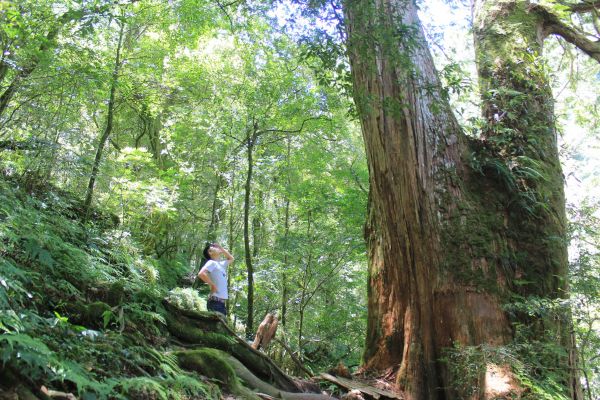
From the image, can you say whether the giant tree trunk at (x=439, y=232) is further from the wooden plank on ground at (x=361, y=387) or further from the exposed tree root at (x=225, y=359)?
the exposed tree root at (x=225, y=359)

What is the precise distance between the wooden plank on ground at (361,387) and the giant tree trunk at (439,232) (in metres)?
0.27

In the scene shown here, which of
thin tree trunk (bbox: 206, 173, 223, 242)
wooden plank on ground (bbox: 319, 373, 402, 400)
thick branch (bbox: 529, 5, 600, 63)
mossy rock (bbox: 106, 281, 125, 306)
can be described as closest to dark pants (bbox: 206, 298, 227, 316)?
wooden plank on ground (bbox: 319, 373, 402, 400)

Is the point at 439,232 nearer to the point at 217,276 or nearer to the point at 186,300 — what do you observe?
the point at 217,276

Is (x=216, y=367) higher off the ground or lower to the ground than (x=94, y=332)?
lower

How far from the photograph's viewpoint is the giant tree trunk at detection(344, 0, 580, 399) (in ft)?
18.5

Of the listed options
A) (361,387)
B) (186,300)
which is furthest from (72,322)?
(361,387)

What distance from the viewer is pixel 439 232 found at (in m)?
5.91

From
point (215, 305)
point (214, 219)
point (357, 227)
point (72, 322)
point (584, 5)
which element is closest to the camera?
point (72, 322)

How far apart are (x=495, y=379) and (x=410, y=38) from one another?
11.1ft

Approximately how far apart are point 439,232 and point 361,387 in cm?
212

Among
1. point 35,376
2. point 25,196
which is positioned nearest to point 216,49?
point 25,196

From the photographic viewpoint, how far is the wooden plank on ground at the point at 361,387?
18.8 ft

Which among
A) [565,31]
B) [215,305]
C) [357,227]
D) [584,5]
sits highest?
[584,5]

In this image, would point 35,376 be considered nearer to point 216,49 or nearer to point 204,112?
point 204,112
